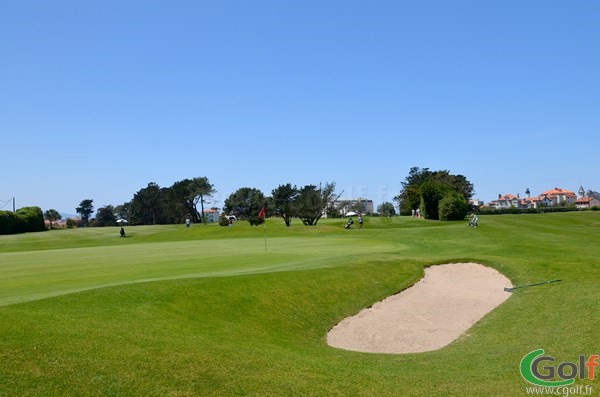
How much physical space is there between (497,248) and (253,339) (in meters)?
27.4

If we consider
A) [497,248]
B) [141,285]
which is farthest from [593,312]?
[497,248]

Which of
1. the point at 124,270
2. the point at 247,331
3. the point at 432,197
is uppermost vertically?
the point at 432,197

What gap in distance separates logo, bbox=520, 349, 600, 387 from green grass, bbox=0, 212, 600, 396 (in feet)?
0.88

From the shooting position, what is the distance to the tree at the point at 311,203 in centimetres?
8088

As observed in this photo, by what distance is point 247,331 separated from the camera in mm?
14250

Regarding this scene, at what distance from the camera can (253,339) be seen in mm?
13430

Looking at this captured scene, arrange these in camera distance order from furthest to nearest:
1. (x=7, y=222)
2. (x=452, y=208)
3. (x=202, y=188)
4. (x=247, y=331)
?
(x=202, y=188) → (x=7, y=222) → (x=452, y=208) → (x=247, y=331)

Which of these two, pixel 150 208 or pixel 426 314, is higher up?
pixel 150 208

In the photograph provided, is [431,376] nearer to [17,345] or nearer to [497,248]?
[17,345]

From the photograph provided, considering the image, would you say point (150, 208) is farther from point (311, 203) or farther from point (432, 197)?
point (432, 197)

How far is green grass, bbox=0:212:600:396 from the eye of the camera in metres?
9.12

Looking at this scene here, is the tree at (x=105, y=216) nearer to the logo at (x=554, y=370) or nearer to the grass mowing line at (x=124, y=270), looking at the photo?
the grass mowing line at (x=124, y=270)

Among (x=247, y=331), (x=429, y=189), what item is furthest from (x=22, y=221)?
(x=247, y=331)

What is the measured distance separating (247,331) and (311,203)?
66.9m
